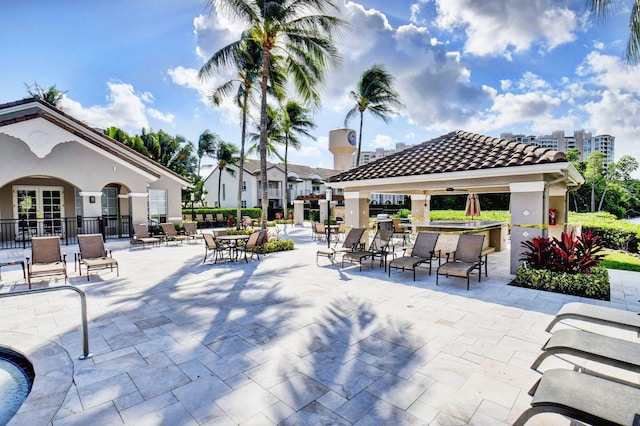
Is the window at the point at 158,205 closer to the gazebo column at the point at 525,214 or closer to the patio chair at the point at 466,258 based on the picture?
the patio chair at the point at 466,258

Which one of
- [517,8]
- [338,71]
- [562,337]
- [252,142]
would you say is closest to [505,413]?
[562,337]

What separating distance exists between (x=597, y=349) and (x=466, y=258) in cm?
588

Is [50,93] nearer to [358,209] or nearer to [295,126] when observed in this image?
[295,126]

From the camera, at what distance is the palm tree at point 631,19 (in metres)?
6.63

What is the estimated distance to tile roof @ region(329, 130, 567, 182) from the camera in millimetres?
9404

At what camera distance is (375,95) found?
2505 centimetres

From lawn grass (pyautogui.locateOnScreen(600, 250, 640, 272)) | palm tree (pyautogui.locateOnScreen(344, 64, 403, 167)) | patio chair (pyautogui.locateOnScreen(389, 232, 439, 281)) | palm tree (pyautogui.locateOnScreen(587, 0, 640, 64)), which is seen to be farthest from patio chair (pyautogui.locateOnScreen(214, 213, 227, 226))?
palm tree (pyautogui.locateOnScreen(587, 0, 640, 64))

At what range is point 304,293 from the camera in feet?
25.8

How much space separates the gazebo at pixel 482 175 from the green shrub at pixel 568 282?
1.39 meters

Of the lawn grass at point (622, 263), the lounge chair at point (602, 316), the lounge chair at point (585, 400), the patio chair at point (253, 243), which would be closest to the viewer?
the lounge chair at point (585, 400)

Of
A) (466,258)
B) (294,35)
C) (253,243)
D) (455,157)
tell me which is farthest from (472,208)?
(294,35)

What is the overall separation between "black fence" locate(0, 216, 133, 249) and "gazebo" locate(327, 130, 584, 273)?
11291 mm

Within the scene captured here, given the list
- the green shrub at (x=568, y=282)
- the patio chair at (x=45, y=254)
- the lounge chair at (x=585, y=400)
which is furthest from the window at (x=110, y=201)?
the lounge chair at (x=585, y=400)

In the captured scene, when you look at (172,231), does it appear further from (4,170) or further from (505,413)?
(505,413)
